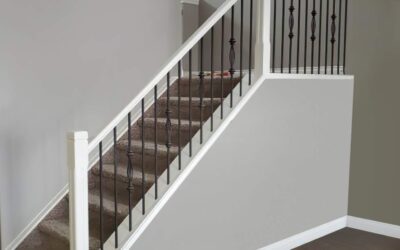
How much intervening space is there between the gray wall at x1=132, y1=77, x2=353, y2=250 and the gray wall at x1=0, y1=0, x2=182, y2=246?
133cm

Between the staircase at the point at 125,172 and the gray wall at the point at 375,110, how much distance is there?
1408 millimetres

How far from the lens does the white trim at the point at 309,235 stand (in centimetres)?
363

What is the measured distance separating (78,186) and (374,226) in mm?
2859

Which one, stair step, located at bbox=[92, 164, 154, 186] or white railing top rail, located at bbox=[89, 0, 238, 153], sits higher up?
white railing top rail, located at bbox=[89, 0, 238, 153]

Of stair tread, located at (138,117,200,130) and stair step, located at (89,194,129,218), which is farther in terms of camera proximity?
stair tread, located at (138,117,200,130)

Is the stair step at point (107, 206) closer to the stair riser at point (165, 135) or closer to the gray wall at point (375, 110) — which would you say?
the stair riser at point (165, 135)

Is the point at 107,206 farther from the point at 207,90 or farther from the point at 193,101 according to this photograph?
the point at 207,90

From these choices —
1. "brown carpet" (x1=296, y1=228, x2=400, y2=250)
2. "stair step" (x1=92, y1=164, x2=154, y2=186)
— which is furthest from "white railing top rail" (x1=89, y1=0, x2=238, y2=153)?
"brown carpet" (x1=296, y1=228, x2=400, y2=250)

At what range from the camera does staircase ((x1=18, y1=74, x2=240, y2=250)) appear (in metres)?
3.12

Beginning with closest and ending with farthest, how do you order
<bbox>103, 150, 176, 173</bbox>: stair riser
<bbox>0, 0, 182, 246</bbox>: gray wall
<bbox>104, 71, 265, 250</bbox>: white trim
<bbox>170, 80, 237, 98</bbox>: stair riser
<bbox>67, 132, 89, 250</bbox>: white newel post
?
1. <bbox>67, 132, 89, 250</bbox>: white newel post
2. <bbox>104, 71, 265, 250</bbox>: white trim
3. <bbox>103, 150, 176, 173</bbox>: stair riser
4. <bbox>0, 0, 182, 246</bbox>: gray wall
5. <bbox>170, 80, 237, 98</bbox>: stair riser

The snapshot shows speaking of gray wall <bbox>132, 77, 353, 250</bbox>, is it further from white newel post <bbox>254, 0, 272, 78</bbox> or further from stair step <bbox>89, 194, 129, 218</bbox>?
stair step <bbox>89, 194, 129, 218</bbox>

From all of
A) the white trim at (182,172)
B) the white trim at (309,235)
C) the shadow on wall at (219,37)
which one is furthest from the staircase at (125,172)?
the shadow on wall at (219,37)

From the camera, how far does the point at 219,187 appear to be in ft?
10.3

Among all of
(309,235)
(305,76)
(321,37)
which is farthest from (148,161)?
(321,37)
